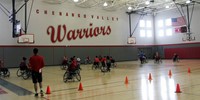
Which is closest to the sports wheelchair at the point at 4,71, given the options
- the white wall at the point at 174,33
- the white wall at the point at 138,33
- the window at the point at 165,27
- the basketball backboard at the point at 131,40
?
the basketball backboard at the point at 131,40

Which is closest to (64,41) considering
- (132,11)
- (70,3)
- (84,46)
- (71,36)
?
(71,36)

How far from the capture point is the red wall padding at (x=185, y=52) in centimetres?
2911

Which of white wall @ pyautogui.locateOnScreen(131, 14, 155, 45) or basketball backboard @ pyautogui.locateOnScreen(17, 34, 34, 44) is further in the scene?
white wall @ pyautogui.locateOnScreen(131, 14, 155, 45)

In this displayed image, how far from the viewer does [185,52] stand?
3048 centimetres

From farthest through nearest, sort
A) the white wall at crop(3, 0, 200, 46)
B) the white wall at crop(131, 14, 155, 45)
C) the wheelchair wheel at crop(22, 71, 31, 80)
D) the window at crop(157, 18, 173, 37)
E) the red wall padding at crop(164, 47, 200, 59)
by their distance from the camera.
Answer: the white wall at crop(131, 14, 155, 45)
the window at crop(157, 18, 173, 37)
the red wall padding at crop(164, 47, 200, 59)
the white wall at crop(3, 0, 200, 46)
the wheelchair wheel at crop(22, 71, 31, 80)

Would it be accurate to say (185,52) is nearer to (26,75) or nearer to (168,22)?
(168,22)

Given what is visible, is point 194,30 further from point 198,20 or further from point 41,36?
point 41,36

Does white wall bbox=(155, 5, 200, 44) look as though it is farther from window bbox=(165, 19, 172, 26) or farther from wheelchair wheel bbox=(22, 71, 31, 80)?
wheelchair wheel bbox=(22, 71, 31, 80)

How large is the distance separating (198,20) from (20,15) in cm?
2211

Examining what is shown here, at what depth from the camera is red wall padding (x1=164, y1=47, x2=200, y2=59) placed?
29.1 m

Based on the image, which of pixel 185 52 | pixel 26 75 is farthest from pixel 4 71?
pixel 185 52

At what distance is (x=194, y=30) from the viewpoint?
94.4 feet

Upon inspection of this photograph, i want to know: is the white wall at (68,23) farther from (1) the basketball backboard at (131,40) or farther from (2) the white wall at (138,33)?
(2) the white wall at (138,33)

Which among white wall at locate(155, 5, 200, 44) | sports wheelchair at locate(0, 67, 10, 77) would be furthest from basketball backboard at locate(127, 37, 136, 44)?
sports wheelchair at locate(0, 67, 10, 77)
